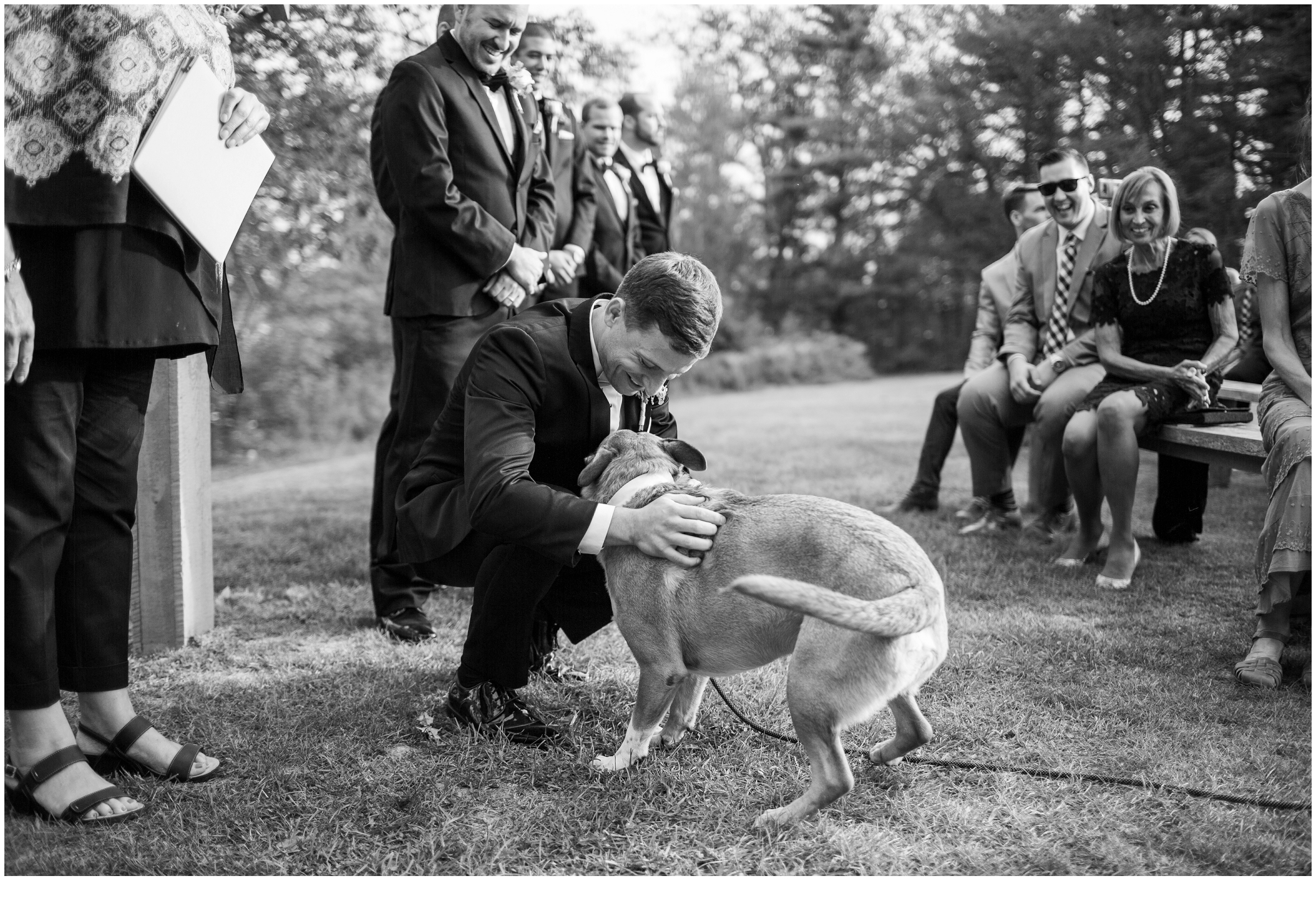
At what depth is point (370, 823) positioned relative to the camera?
2.52 m

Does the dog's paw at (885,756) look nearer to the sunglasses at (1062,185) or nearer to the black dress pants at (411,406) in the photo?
the black dress pants at (411,406)

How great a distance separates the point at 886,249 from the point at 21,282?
25.6 metres

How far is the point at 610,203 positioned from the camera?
6465 millimetres

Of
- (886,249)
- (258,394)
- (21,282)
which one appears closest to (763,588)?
(21,282)

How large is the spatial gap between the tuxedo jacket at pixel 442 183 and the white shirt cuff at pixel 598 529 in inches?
66.5

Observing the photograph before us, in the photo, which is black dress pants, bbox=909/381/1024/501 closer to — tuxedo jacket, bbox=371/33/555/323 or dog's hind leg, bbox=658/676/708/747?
tuxedo jacket, bbox=371/33/555/323

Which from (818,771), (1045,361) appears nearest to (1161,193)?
(1045,361)

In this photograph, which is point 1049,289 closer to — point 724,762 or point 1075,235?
point 1075,235

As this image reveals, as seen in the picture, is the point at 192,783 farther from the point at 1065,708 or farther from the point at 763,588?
the point at 1065,708

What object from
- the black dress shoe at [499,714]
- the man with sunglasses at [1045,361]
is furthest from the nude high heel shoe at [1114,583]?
the black dress shoe at [499,714]

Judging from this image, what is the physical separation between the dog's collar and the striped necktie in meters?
3.80

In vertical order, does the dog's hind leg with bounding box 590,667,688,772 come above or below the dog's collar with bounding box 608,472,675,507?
below

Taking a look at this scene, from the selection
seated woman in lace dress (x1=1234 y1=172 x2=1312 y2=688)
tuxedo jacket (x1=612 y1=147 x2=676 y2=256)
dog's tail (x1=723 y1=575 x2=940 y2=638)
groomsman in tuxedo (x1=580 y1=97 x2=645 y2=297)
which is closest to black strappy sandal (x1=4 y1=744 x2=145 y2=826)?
dog's tail (x1=723 y1=575 x2=940 y2=638)

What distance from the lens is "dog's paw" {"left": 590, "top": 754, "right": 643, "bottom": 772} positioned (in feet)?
9.16
